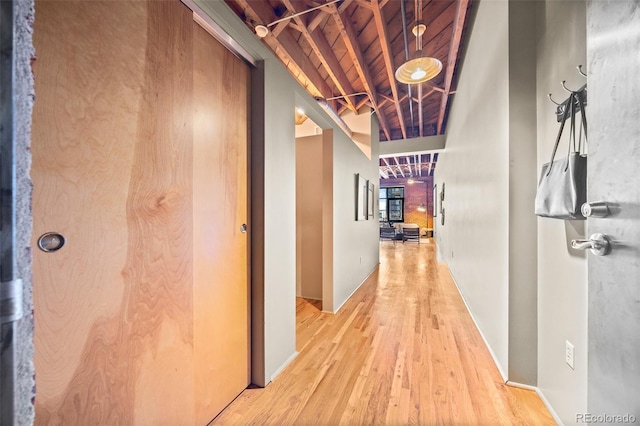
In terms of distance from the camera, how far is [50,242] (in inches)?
31.7

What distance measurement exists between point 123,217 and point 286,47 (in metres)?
2.32

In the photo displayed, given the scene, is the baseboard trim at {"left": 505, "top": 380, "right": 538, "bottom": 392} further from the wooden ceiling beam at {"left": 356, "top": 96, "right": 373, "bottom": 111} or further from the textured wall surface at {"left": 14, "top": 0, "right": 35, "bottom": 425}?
the wooden ceiling beam at {"left": 356, "top": 96, "right": 373, "bottom": 111}

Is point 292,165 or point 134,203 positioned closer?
point 134,203

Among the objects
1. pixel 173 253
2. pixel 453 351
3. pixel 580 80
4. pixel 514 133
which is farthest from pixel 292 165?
pixel 453 351

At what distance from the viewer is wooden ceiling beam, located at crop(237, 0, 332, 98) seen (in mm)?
1962

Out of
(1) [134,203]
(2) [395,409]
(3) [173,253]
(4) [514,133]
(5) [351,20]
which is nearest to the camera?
(1) [134,203]

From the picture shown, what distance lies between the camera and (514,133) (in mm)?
1733

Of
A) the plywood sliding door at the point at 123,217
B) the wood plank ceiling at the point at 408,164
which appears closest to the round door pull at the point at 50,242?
the plywood sliding door at the point at 123,217

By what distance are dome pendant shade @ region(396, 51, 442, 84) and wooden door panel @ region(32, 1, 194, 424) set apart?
2222 mm

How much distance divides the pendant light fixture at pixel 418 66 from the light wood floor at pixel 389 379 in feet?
9.09

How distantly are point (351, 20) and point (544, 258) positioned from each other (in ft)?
9.20

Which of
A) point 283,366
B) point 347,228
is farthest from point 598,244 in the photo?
point 347,228

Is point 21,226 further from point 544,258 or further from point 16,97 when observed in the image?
point 544,258

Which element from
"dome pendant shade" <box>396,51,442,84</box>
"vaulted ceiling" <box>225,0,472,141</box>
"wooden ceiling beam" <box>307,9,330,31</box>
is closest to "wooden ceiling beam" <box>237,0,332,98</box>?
"vaulted ceiling" <box>225,0,472,141</box>
